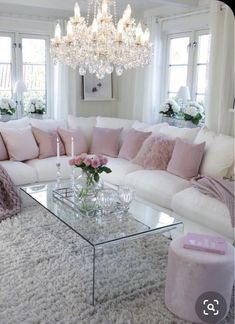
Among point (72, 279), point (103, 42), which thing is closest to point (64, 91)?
point (103, 42)

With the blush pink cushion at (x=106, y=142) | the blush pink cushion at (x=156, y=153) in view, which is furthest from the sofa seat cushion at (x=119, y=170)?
the blush pink cushion at (x=106, y=142)

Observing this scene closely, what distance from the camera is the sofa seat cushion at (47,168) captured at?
429 centimetres

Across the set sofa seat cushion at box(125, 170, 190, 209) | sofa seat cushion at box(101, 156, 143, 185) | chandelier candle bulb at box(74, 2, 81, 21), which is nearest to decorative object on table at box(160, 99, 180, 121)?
sofa seat cushion at box(101, 156, 143, 185)

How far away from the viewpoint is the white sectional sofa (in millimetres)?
3104

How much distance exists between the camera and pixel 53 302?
244 centimetres

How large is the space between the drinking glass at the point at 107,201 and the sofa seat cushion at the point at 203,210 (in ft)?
2.18

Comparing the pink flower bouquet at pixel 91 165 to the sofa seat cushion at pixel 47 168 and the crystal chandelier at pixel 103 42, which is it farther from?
the sofa seat cushion at pixel 47 168

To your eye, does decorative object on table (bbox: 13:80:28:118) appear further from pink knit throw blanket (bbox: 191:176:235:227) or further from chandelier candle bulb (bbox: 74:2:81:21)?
pink knit throw blanket (bbox: 191:176:235:227)

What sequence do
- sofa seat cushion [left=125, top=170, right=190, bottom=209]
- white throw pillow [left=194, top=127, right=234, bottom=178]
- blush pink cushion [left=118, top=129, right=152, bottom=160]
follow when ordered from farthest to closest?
blush pink cushion [left=118, top=129, right=152, bottom=160] < white throw pillow [left=194, top=127, right=234, bottom=178] < sofa seat cushion [left=125, top=170, right=190, bottom=209]

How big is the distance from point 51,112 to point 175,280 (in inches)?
158

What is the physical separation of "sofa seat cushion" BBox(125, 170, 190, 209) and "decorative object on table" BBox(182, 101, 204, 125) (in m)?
0.97

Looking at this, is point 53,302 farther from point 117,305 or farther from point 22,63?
point 22,63

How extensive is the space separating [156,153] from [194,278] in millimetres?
2097

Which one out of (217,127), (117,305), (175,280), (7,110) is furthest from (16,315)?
(7,110)
